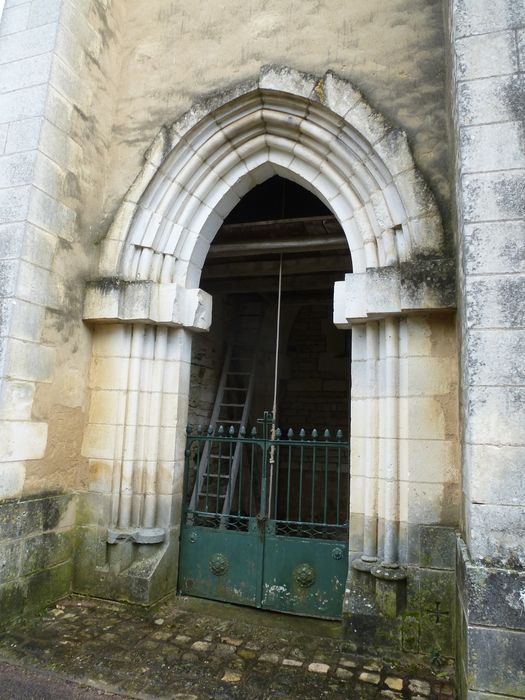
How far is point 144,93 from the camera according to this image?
4203mm

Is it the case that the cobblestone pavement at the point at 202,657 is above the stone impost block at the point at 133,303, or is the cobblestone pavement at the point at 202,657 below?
below

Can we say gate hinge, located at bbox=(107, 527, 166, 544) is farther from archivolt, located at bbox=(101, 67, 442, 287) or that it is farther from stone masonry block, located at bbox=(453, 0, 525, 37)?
stone masonry block, located at bbox=(453, 0, 525, 37)

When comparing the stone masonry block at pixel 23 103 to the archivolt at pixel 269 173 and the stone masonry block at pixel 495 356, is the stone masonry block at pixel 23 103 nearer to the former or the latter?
the archivolt at pixel 269 173

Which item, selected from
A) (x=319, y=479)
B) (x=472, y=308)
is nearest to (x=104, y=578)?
(x=472, y=308)

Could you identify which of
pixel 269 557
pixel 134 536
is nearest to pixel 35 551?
pixel 134 536

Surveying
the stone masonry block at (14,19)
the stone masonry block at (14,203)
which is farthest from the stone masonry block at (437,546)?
the stone masonry block at (14,19)

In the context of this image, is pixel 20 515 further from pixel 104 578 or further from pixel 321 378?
pixel 321 378

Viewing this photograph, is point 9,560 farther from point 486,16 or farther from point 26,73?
point 486,16

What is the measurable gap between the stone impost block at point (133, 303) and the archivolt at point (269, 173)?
139 mm

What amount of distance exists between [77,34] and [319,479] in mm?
6235

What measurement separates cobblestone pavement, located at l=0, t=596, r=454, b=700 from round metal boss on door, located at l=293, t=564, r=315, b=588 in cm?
24

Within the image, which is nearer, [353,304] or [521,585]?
[521,585]

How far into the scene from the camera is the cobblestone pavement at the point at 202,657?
251cm

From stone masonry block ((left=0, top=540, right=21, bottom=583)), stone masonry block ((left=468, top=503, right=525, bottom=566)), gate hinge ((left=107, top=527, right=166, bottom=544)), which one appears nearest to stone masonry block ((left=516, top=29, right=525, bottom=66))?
stone masonry block ((left=468, top=503, right=525, bottom=566))
